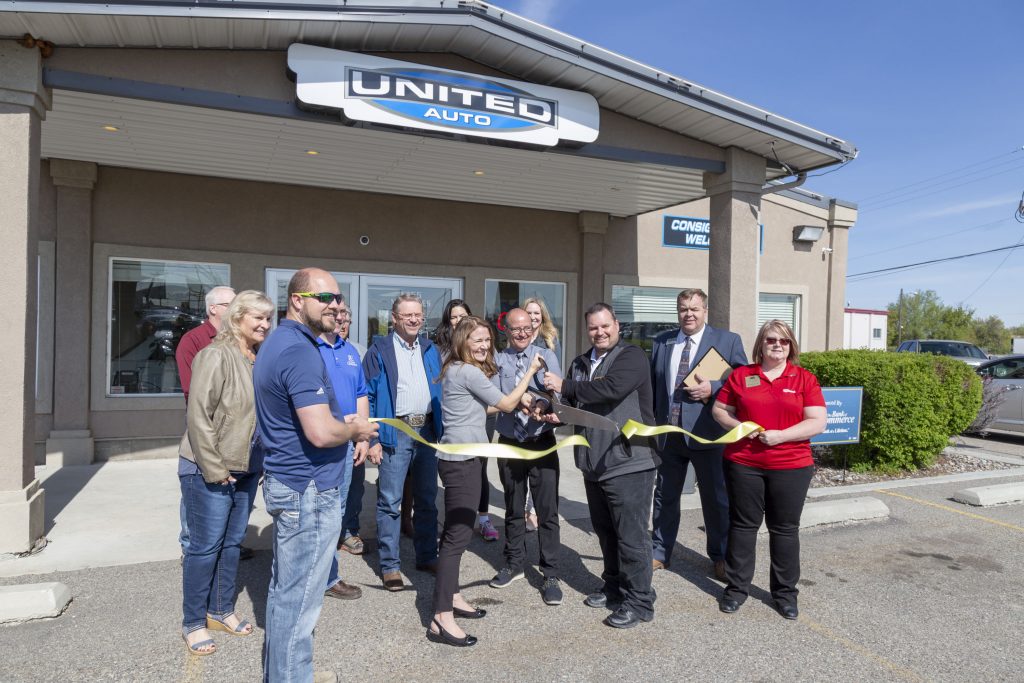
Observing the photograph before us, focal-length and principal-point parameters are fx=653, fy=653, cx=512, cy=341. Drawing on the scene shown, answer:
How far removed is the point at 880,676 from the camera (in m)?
3.35

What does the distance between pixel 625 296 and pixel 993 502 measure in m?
5.86

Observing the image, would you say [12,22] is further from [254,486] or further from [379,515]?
[379,515]

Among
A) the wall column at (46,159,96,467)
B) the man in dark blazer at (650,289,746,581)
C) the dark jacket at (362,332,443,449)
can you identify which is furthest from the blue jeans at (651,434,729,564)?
the wall column at (46,159,96,467)

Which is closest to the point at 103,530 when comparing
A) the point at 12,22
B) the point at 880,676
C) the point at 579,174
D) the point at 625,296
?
the point at 12,22

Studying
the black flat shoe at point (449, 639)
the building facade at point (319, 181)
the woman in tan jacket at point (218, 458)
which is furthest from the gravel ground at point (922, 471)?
the woman in tan jacket at point (218, 458)

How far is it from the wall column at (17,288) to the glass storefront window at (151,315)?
3.52m

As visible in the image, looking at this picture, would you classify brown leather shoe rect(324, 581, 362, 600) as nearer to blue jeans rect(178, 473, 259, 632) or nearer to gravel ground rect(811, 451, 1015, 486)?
blue jeans rect(178, 473, 259, 632)

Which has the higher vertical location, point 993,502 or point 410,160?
point 410,160

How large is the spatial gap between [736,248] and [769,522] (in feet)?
14.0

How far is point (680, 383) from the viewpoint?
4.88 m

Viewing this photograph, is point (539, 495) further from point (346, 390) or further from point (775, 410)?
point (775, 410)

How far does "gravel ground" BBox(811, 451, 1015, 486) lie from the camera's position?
25.4 ft

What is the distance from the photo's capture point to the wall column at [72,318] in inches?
307

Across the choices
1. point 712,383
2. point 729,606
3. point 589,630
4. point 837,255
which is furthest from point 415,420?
point 837,255
